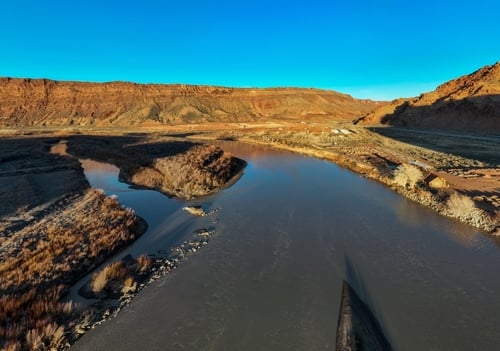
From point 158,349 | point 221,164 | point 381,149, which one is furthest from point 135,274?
point 381,149

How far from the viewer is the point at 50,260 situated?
A: 31.3 feet

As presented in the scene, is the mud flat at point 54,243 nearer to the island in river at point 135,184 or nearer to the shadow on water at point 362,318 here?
the island in river at point 135,184

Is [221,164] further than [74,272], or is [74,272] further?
[221,164]

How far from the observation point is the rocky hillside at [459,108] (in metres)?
50.2

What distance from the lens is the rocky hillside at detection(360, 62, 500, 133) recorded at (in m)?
50.2

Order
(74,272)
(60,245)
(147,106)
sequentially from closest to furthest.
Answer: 1. (74,272)
2. (60,245)
3. (147,106)

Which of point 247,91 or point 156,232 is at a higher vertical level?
point 247,91

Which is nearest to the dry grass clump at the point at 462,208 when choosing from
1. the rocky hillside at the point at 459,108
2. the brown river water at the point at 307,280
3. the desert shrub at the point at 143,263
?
the brown river water at the point at 307,280

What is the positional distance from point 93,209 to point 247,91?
11228cm

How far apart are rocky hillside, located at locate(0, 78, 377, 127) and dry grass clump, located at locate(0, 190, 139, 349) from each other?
242ft

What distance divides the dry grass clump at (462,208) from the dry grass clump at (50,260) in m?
13.7

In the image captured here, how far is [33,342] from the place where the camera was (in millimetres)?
6344

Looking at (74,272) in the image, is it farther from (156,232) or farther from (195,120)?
(195,120)

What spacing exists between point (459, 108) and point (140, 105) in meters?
82.7
